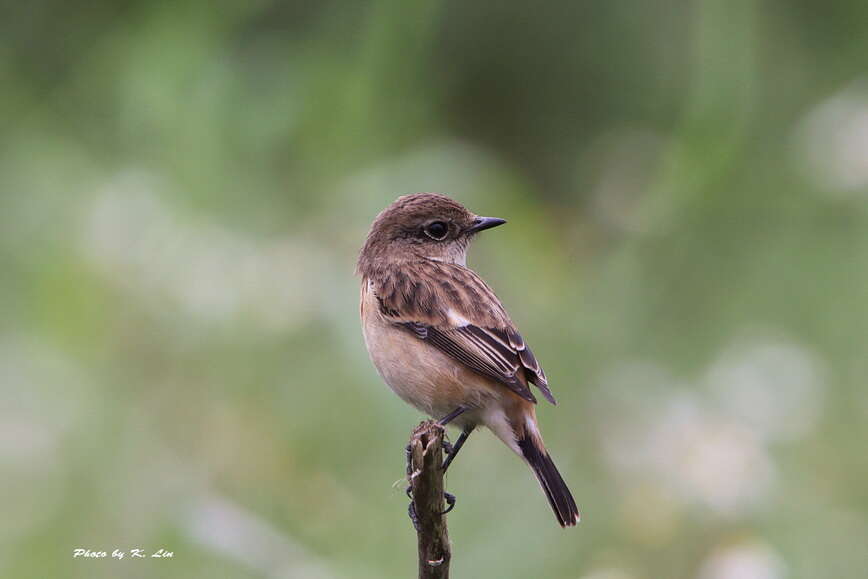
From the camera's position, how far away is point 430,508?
3117 millimetres

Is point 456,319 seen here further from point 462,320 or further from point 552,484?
point 552,484

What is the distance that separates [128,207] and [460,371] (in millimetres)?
1780

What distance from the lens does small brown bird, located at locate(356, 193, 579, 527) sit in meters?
3.76

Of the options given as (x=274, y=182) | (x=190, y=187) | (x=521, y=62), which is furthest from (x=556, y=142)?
(x=190, y=187)

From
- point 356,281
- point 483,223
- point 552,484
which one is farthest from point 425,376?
point 356,281

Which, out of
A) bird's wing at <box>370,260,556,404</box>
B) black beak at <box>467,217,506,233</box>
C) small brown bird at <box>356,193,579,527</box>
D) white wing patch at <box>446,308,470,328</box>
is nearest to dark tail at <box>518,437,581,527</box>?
small brown bird at <box>356,193,579,527</box>

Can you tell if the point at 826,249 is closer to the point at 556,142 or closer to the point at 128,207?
the point at 556,142

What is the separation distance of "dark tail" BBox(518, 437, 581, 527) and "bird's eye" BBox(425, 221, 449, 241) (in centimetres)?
111

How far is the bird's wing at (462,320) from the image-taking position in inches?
149

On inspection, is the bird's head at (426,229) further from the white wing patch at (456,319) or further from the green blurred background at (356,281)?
the white wing patch at (456,319)

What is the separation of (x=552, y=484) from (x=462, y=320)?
0.67m

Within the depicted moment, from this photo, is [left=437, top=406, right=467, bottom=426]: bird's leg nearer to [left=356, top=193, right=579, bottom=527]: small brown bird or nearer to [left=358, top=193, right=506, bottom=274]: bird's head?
[left=356, top=193, right=579, bottom=527]: small brown bird

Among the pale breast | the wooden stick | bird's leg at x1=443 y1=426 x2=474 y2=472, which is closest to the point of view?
the wooden stick

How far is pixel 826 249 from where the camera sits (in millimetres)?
6758
